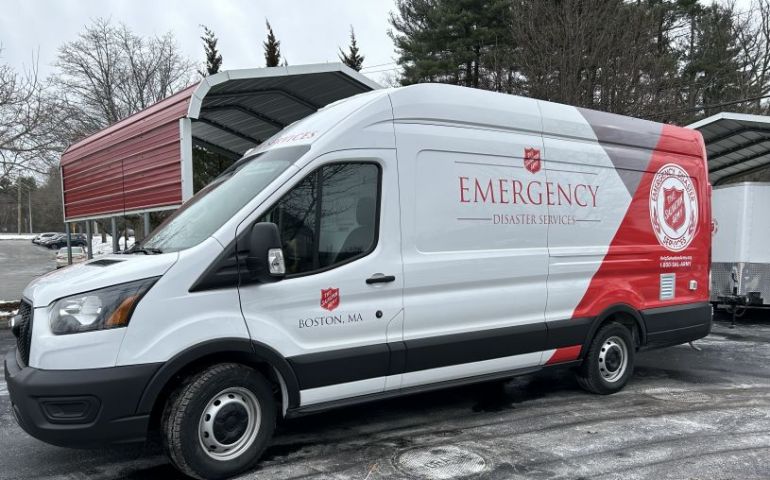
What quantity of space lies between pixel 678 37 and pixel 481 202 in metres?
21.3

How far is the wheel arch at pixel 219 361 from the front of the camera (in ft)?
11.2

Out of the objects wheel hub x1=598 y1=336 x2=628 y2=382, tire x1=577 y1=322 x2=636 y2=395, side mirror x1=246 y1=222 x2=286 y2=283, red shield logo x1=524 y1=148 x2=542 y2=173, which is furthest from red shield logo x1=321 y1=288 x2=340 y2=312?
wheel hub x1=598 y1=336 x2=628 y2=382

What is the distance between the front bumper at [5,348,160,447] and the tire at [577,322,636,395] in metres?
4.00

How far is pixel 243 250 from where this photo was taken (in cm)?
367

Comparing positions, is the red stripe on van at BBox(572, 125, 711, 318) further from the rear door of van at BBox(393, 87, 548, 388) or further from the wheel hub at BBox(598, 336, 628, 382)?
the rear door of van at BBox(393, 87, 548, 388)

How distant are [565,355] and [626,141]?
7.34ft

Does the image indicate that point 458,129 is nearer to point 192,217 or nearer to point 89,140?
point 192,217

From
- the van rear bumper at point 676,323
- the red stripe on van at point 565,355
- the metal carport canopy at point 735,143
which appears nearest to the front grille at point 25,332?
the red stripe on van at point 565,355

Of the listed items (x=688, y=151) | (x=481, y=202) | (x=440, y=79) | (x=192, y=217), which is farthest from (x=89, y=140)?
(x=440, y=79)

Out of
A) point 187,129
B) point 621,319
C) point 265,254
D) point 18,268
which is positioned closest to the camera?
point 265,254

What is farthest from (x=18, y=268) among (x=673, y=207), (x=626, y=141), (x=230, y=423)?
(x=673, y=207)

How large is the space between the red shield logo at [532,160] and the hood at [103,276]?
3031mm

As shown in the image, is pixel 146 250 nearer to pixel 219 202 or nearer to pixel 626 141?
pixel 219 202

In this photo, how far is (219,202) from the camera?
409 cm
